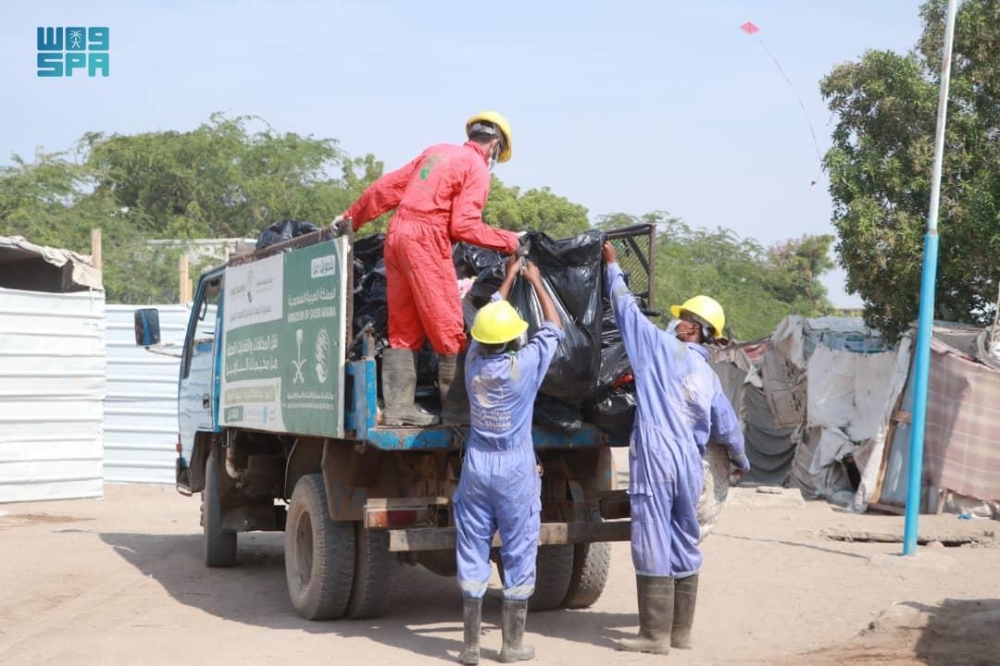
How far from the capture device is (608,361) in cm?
724

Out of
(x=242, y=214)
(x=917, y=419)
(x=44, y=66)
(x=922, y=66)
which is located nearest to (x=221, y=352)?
(x=917, y=419)

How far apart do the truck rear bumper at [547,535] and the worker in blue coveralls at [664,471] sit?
29cm

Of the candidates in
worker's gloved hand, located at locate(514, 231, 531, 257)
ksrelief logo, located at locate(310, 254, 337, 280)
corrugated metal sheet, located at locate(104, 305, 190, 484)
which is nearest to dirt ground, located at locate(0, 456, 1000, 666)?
ksrelief logo, located at locate(310, 254, 337, 280)

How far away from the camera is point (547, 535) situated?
6988 mm

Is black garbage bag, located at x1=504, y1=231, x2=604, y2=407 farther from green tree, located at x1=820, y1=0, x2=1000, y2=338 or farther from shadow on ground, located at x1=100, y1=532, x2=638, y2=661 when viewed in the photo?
green tree, located at x1=820, y1=0, x2=1000, y2=338

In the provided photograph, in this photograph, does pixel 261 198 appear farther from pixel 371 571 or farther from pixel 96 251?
pixel 371 571

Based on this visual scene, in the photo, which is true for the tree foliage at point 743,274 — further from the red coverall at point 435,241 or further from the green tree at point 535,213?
the red coverall at point 435,241

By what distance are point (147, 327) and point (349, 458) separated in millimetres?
3837

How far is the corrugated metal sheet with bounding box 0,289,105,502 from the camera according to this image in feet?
49.9

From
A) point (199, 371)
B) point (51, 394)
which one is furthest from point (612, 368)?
point (51, 394)

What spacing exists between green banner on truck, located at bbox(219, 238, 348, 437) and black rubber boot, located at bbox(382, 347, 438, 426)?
0.86 feet

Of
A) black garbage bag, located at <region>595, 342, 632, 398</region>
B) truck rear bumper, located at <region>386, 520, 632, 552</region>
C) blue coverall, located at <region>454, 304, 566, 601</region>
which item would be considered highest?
black garbage bag, located at <region>595, 342, 632, 398</region>

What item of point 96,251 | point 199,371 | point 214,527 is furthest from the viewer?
point 96,251

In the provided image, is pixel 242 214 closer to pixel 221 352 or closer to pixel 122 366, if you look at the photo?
pixel 122 366
